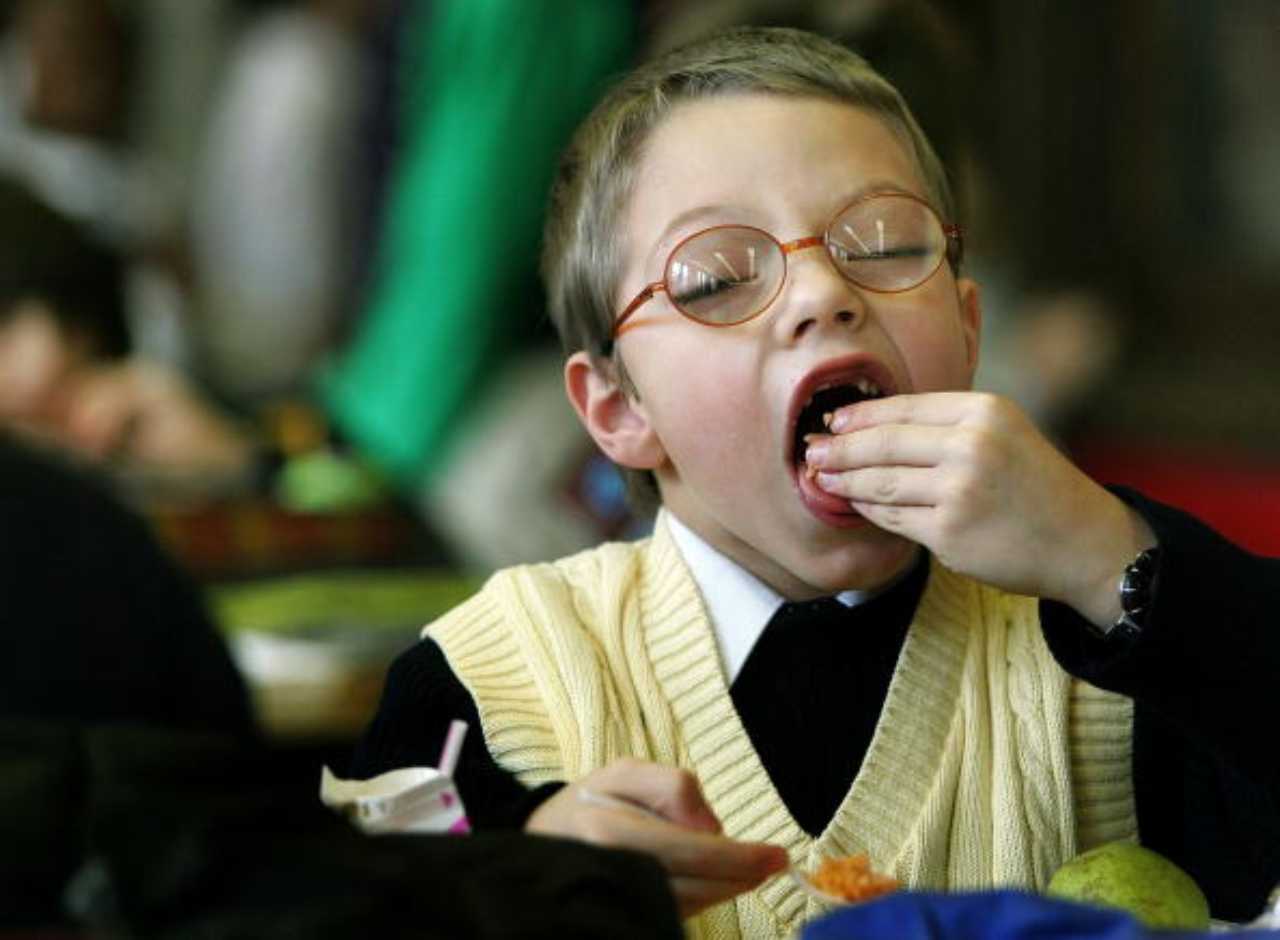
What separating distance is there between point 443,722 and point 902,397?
1.13 feet

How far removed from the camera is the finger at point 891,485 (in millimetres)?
1300

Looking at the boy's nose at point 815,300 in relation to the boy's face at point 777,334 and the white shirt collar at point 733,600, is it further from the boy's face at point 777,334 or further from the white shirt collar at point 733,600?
the white shirt collar at point 733,600

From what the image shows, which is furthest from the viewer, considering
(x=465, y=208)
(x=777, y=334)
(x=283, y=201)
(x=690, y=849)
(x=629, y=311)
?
(x=283, y=201)

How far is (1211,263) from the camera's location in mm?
5379

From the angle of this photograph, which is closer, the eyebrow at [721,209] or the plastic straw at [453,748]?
the plastic straw at [453,748]

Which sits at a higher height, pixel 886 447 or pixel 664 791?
pixel 886 447

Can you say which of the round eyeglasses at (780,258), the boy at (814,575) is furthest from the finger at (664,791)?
the round eyeglasses at (780,258)

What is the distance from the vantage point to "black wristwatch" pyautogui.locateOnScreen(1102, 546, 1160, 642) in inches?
49.7

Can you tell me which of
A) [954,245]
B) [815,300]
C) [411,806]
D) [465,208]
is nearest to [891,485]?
[815,300]

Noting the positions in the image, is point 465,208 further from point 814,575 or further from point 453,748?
point 453,748

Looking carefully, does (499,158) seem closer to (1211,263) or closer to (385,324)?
(385,324)

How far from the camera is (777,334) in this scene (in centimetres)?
138

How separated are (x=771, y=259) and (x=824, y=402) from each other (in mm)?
95

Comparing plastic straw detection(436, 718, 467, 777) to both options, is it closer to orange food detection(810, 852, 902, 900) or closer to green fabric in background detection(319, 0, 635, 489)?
orange food detection(810, 852, 902, 900)
